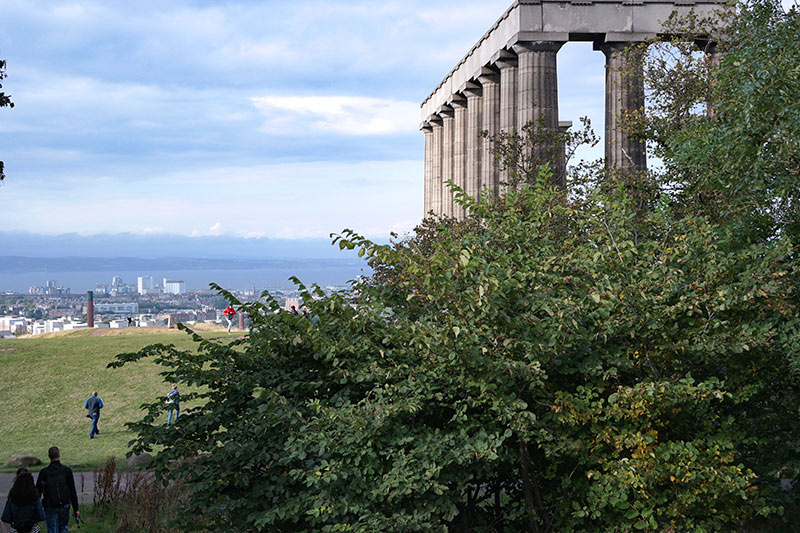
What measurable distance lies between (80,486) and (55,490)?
6331 millimetres

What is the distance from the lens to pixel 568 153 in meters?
25.2

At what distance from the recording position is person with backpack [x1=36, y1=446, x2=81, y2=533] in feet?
37.8

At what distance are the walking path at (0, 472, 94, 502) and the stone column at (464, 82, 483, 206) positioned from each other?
96.7 feet

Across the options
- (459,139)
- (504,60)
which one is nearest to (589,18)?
(504,60)

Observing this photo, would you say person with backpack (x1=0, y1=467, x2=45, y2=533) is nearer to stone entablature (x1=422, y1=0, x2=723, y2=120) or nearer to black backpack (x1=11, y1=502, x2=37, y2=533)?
black backpack (x1=11, y1=502, x2=37, y2=533)

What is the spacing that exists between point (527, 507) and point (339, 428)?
2.43 meters

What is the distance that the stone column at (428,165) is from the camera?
58513 mm

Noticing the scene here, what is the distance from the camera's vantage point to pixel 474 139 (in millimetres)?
45656

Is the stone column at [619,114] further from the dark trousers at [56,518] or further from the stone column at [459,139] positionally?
the dark trousers at [56,518]

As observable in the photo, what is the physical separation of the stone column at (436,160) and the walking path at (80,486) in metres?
39.1

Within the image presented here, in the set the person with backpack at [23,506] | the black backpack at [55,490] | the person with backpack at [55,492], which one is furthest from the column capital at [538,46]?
the person with backpack at [23,506]

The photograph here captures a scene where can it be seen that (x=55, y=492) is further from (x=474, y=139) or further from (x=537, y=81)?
(x=474, y=139)

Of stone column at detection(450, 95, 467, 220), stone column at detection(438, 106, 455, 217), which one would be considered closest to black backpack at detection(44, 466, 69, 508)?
stone column at detection(450, 95, 467, 220)

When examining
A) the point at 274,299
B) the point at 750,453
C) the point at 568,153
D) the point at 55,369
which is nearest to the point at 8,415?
the point at 55,369
